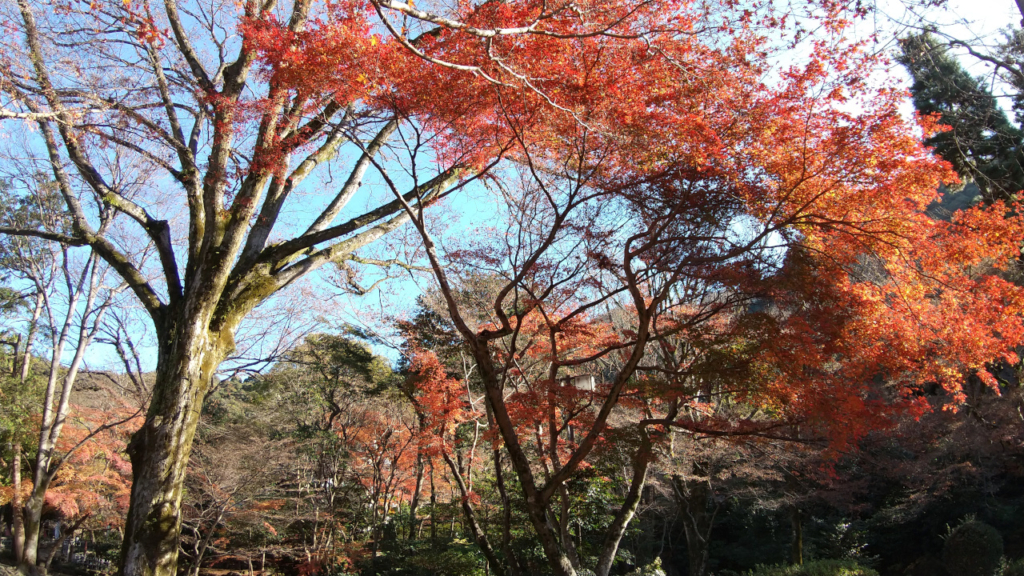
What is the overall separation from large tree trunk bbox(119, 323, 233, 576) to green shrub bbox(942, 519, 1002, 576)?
39.2 ft

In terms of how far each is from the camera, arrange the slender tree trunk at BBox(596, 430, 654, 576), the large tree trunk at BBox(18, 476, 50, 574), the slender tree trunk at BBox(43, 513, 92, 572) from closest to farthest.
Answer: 1. the slender tree trunk at BBox(596, 430, 654, 576)
2. the large tree trunk at BBox(18, 476, 50, 574)
3. the slender tree trunk at BBox(43, 513, 92, 572)

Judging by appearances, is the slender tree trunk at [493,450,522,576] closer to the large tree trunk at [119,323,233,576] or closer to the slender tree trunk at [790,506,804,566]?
the large tree trunk at [119,323,233,576]

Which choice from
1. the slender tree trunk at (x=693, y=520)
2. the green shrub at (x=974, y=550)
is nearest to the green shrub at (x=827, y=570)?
the slender tree trunk at (x=693, y=520)

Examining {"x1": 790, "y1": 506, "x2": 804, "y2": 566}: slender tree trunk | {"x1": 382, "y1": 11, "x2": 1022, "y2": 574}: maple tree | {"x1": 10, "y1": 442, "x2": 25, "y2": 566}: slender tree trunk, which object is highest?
{"x1": 382, "y1": 11, "x2": 1022, "y2": 574}: maple tree

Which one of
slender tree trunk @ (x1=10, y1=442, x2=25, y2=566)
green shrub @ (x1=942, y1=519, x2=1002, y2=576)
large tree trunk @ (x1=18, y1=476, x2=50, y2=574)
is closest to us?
large tree trunk @ (x1=18, y1=476, x2=50, y2=574)

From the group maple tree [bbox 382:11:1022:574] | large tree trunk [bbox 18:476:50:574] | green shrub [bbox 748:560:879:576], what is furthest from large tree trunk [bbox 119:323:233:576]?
green shrub [bbox 748:560:879:576]

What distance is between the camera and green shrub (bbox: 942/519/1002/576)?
9.37 metres

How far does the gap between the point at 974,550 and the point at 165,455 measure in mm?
12209

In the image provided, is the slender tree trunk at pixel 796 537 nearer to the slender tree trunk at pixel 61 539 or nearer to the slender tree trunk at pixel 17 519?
the slender tree trunk at pixel 17 519

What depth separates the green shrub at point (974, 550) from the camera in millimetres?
9367

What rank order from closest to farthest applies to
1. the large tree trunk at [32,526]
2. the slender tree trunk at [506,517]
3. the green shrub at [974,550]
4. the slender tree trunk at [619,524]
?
the slender tree trunk at [506,517]
the slender tree trunk at [619,524]
the large tree trunk at [32,526]
the green shrub at [974,550]

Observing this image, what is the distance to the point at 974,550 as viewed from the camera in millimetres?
9484

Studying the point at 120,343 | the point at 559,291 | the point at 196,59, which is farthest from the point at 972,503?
the point at 120,343

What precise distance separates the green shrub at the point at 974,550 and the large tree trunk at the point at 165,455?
11955 millimetres
